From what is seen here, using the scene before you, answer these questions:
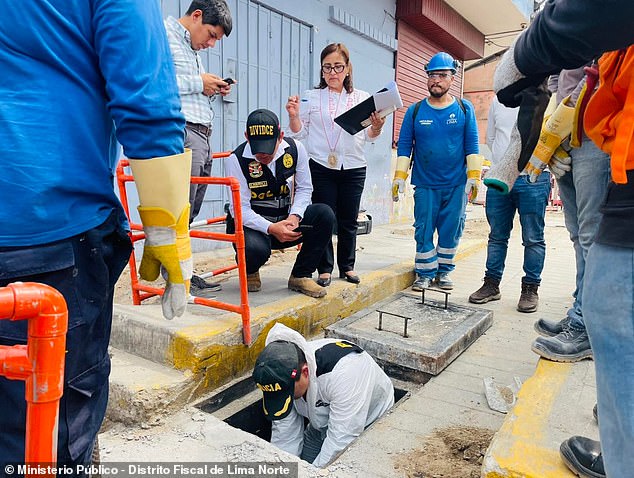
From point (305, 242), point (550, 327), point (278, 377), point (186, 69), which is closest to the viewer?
point (278, 377)

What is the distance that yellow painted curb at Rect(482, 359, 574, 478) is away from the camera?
1.67 m

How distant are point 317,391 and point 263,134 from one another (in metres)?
1.72

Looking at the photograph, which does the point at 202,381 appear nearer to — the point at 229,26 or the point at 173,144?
the point at 173,144

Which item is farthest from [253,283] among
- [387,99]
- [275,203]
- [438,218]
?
[438,218]

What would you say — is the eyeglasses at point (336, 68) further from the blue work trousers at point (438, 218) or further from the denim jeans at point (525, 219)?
the denim jeans at point (525, 219)

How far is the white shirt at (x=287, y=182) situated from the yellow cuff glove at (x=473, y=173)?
1631 mm

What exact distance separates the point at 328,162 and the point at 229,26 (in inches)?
49.4

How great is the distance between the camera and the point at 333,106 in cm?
395

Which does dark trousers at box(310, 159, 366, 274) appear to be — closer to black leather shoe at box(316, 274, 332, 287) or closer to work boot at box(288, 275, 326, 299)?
black leather shoe at box(316, 274, 332, 287)

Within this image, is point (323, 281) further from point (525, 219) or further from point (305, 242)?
point (525, 219)

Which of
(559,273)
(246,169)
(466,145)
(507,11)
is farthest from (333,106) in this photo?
(507,11)

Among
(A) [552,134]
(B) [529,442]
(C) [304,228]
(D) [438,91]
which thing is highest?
(D) [438,91]

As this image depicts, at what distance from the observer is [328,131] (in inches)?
154

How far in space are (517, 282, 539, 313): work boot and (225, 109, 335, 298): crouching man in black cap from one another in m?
1.89
